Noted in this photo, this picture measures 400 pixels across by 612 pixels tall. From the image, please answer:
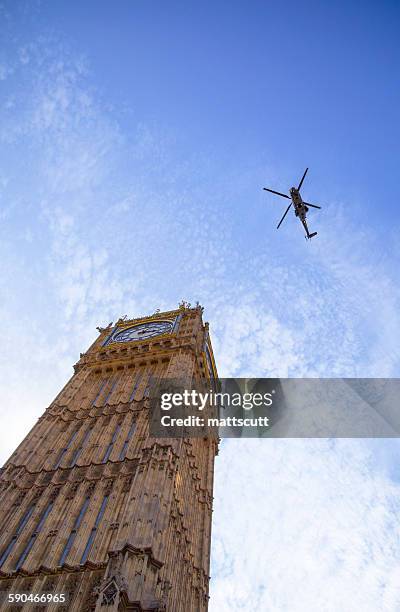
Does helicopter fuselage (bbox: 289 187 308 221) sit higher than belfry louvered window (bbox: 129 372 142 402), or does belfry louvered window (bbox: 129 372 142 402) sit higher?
belfry louvered window (bbox: 129 372 142 402)

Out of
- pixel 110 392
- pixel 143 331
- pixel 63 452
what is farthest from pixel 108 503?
pixel 143 331

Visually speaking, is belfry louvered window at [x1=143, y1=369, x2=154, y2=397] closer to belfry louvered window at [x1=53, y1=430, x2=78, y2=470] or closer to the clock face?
belfry louvered window at [x1=53, y1=430, x2=78, y2=470]

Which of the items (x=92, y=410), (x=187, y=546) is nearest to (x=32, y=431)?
(x=92, y=410)

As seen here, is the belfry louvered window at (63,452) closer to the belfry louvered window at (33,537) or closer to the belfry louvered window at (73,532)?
the belfry louvered window at (33,537)

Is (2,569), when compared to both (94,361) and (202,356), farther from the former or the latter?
(202,356)

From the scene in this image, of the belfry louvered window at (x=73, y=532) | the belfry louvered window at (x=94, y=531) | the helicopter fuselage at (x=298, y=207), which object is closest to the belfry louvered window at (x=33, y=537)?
the belfry louvered window at (x=73, y=532)

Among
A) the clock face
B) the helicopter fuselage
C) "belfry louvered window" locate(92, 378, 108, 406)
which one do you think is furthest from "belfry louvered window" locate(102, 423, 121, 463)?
the helicopter fuselage
